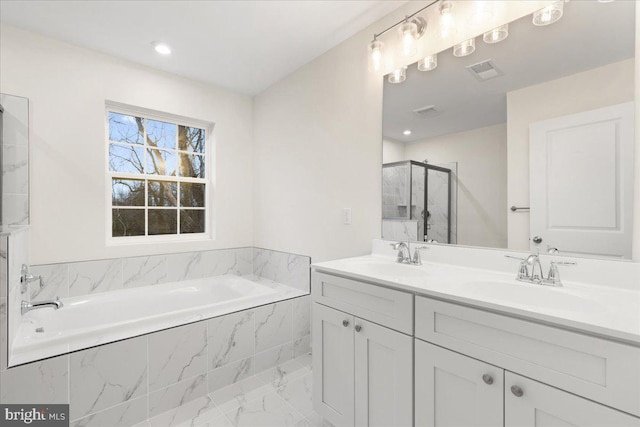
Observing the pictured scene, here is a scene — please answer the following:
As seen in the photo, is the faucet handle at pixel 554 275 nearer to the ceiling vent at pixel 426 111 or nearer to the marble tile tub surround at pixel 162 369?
the ceiling vent at pixel 426 111

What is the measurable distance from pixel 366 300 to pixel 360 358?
273 mm

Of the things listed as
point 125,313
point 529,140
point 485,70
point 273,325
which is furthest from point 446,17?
point 125,313

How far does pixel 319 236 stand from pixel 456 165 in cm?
122

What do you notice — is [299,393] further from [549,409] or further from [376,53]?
[376,53]

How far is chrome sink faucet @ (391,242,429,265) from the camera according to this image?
1.71 meters

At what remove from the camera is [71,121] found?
230 centimetres

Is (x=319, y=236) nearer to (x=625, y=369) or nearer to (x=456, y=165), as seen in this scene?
(x=456, y=165)

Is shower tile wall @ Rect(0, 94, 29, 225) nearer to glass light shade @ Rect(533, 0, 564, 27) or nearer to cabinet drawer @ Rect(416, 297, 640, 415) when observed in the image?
cabinet drawer @ Rect(416, 297, 640, 415)

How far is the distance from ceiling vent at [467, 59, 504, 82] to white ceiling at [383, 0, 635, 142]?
2 cm

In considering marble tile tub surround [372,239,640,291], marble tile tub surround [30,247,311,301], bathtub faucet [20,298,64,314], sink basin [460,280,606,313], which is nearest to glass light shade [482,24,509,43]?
marble tile tub surround [372,239,640,291]

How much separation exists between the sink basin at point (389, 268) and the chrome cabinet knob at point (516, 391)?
2.19 ft

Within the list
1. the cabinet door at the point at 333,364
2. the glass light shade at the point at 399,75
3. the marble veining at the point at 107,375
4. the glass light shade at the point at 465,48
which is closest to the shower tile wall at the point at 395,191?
the glass light shade at the point at 399,75

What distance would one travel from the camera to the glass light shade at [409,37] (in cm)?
174

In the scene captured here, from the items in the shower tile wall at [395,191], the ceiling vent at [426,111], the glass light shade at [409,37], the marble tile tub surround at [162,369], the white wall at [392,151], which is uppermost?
the glass light shade at [409,37]
